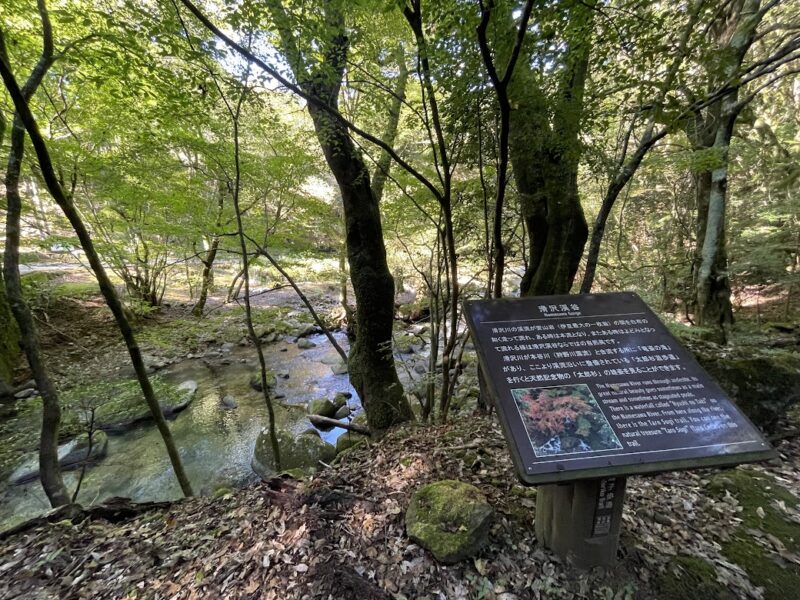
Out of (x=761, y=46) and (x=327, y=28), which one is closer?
(x=327, y=28)

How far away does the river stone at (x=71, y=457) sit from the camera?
5.02 metres

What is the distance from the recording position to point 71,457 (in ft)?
17.6

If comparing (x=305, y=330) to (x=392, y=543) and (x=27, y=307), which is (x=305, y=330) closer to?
(x=27, y=307)

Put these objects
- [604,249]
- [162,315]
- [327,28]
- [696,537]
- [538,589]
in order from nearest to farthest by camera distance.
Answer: [538,589], [696,537], [327,28], [604,249], [162,315]

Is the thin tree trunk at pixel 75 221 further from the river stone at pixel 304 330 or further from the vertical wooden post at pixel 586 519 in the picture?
the river stone at pixel 304 330

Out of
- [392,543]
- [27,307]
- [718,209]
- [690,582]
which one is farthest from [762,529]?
[27,307]

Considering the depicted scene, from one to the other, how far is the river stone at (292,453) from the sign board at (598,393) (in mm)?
4172

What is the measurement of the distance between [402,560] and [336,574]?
366 mm

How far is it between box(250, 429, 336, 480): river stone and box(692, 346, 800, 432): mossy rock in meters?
4.94

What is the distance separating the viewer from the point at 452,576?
182cm

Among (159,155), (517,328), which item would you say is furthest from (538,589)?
(159,155)

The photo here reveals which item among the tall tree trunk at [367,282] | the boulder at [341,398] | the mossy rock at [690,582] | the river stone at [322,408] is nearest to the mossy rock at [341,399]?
the boulder at [341,398]

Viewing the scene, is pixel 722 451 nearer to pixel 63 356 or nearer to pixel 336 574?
pixel 336 574

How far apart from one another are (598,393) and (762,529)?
1.85m
